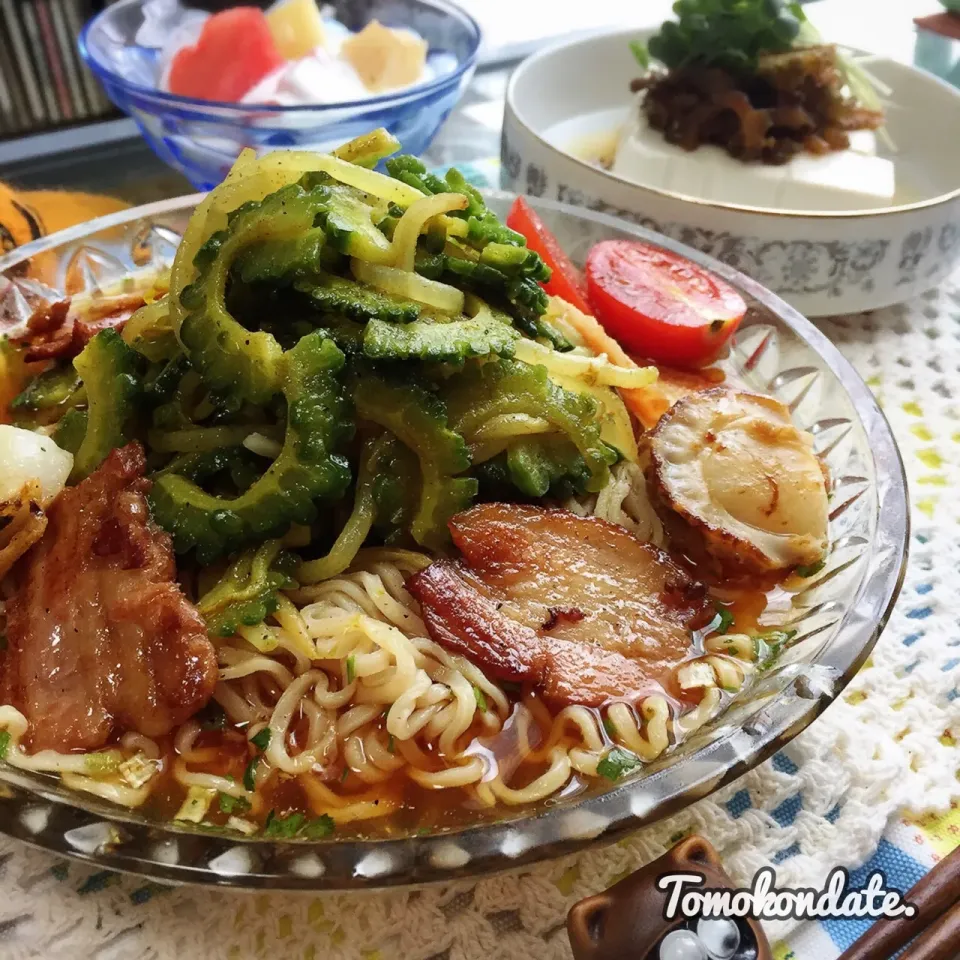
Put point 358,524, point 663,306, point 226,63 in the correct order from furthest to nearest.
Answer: point 226,63
point 663,306
point 358,524

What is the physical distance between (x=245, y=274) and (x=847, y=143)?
2783mm

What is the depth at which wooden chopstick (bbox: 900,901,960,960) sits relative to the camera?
1.61m

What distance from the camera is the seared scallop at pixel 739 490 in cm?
207

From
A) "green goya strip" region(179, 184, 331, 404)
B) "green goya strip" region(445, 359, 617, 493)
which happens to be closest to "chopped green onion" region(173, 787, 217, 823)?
"green goya strip" region(179, 184, 331, 404)

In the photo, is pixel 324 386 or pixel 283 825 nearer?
pixel 283 825

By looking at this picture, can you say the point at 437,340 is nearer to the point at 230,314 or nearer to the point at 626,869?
the point at 230,314

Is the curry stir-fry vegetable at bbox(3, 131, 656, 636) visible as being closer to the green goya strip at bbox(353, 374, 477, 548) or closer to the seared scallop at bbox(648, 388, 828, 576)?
the green goya strip at bbox(353, 374, 477, 548)

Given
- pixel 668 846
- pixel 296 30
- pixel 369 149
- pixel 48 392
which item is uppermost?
pixel 369 149

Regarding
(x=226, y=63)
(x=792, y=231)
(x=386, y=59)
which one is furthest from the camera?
(x=386, y=59)

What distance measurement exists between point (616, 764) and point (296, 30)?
3596 millimetres

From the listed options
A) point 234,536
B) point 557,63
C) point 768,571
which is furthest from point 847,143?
point 234,536

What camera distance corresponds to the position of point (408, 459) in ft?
6.51

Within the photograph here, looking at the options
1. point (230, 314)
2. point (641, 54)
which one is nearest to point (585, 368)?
point (230, 314)

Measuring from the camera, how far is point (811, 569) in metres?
2.10
